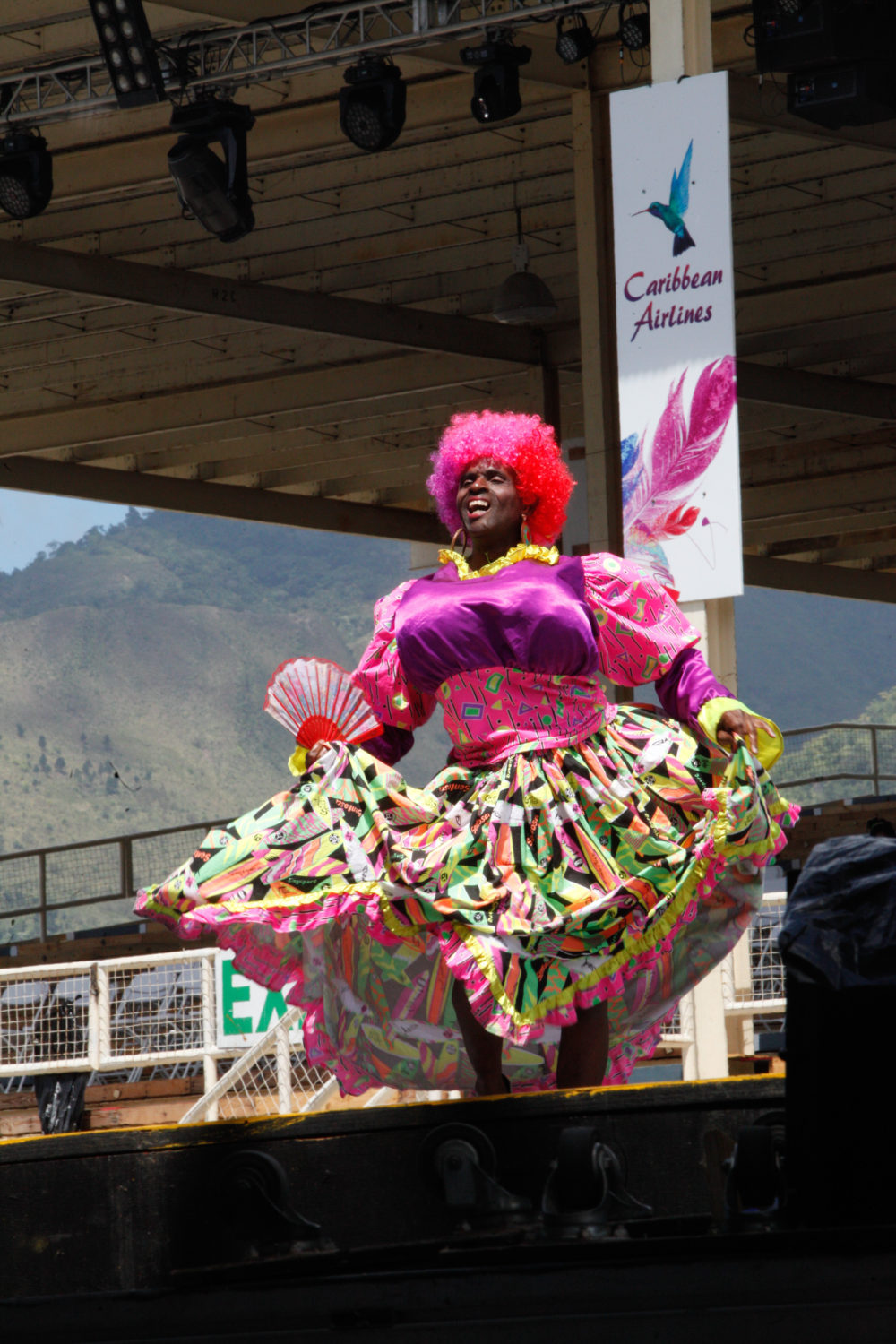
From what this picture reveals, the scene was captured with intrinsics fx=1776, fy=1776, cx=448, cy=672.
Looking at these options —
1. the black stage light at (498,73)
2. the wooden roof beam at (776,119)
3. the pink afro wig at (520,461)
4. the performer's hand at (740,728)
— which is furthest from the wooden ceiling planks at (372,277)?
the performer's hand at (740,728)

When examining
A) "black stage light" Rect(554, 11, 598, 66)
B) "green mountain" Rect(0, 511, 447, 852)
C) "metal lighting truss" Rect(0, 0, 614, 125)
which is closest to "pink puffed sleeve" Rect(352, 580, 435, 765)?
"metal lighting truss" Rect(0, 0, 614, 125)

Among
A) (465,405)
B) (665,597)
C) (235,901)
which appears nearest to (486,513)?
(665,597)

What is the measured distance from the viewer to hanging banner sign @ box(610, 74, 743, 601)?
4.78 metres

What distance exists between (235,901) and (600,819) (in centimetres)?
64

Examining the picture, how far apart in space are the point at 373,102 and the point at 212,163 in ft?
2.47

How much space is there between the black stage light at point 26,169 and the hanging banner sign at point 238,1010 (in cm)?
343

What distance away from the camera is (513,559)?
3285 millimetres

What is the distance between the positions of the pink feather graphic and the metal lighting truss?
2.37 metres

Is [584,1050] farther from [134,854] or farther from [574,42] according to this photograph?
[134,854]

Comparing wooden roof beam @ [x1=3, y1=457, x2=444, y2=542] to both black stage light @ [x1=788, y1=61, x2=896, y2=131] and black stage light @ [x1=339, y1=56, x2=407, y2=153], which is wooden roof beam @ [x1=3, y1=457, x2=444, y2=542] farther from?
black stage light @ [x1=788, y1=61, x2=896, y2=131]

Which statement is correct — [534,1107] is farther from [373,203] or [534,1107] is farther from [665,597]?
[373,203]

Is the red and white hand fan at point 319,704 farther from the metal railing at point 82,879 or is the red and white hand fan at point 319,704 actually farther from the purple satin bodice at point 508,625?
the metal railing at point 82,879

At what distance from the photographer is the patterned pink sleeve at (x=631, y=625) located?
3273 mm

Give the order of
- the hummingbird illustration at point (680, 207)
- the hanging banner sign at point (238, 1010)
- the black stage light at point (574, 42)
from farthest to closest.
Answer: the black stage light at point (574, 42), the hanging banner sign at point (238, 1010), the hummingbird illustration at point (680, 207)
